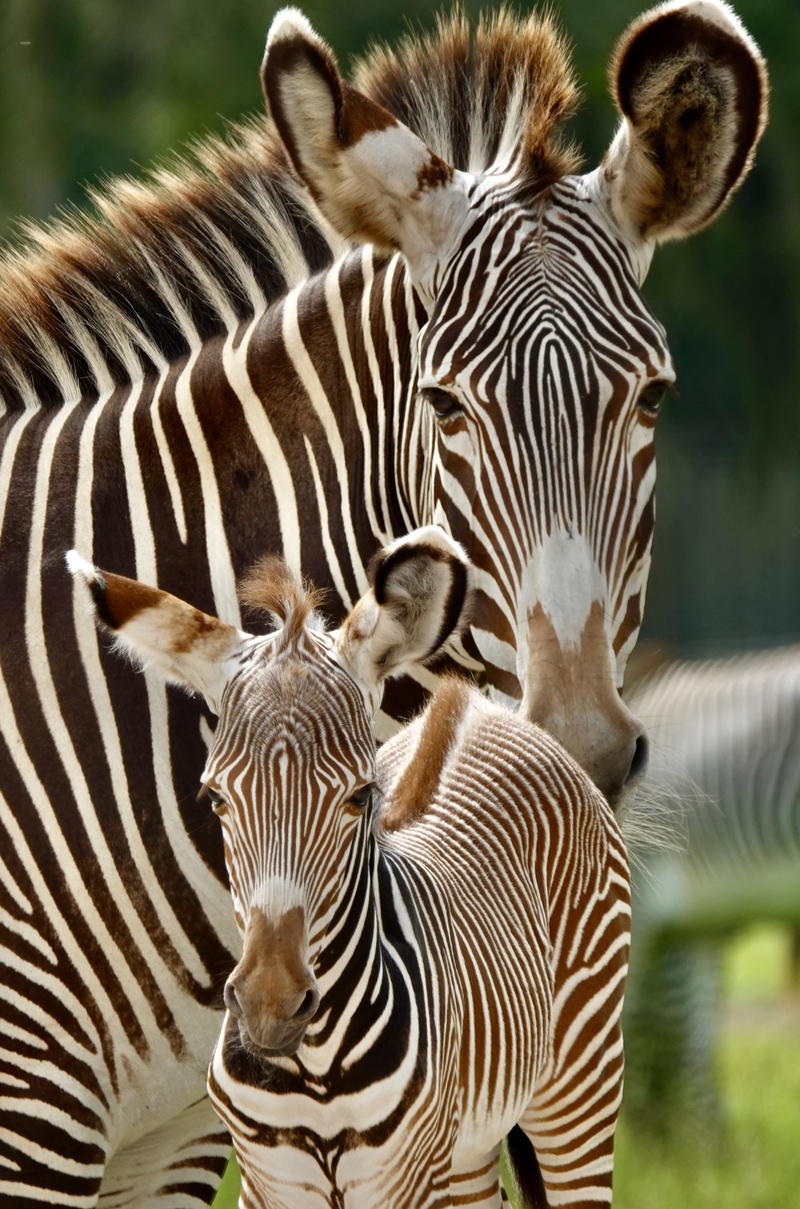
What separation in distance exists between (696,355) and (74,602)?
18.6 metres

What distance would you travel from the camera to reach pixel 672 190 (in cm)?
400

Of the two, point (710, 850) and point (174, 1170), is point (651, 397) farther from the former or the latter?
point (710, 850)

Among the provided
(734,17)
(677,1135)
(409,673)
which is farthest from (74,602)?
(677,1135)

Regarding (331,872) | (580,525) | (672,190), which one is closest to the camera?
(331,872)

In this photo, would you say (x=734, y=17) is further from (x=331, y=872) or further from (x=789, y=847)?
(x=789, y=847)

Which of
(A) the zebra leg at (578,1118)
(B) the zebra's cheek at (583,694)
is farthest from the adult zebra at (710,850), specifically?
(B) the zebra's cheek at (583,694)

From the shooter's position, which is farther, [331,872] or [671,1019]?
[671,1019]

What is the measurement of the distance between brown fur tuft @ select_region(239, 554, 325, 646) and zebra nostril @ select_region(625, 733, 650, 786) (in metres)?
0.75

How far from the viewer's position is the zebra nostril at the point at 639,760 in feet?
12.1

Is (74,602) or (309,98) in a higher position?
(309,98)

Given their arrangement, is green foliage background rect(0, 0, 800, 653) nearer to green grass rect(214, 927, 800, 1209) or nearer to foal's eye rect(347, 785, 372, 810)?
green grass rect(214, 927, 800, 1209)

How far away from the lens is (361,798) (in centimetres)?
337

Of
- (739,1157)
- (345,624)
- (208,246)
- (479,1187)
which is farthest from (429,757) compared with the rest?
(739,1157)

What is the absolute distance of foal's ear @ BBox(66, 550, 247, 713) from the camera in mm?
3453
